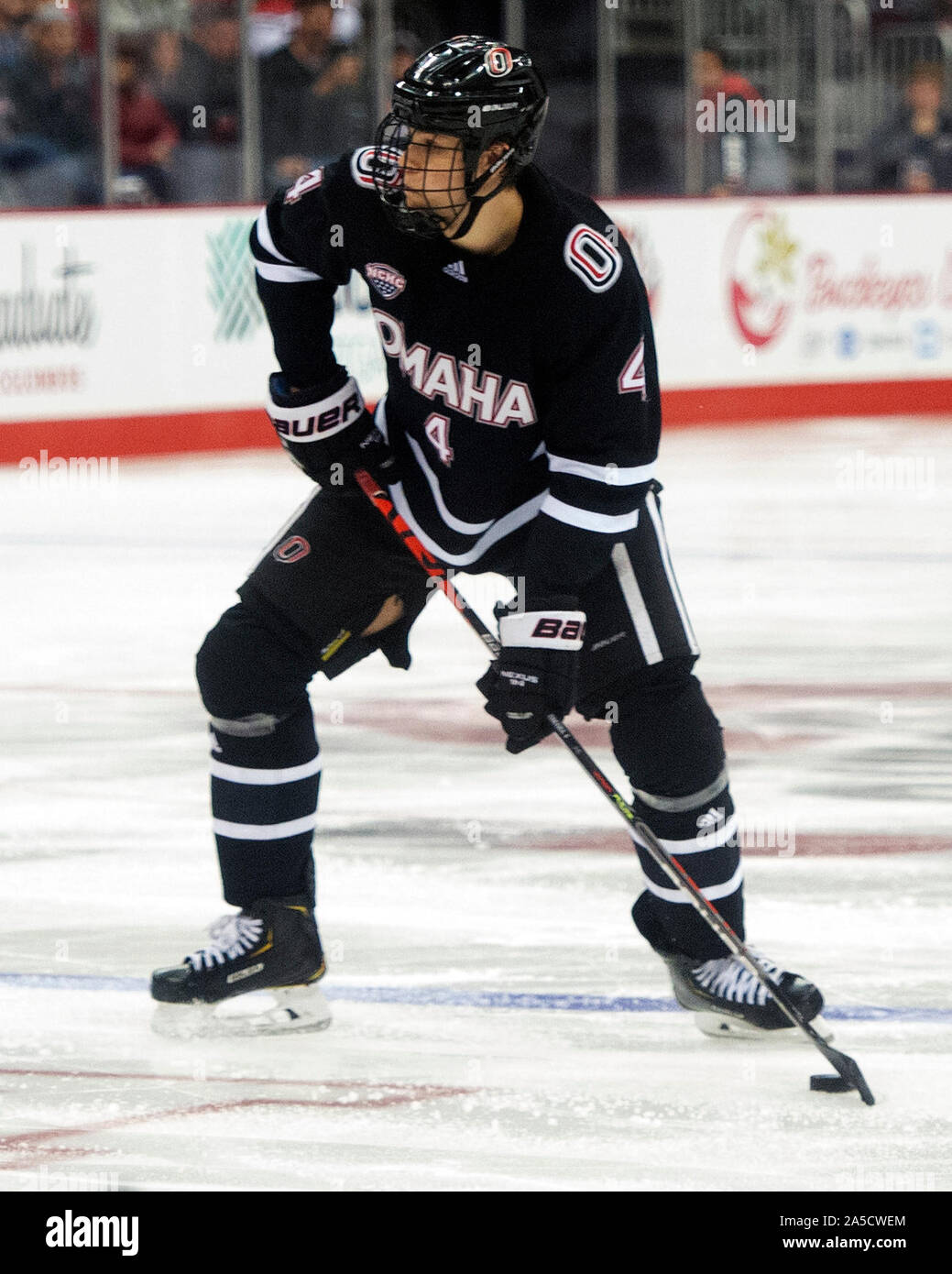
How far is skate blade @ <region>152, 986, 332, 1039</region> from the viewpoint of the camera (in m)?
3.39

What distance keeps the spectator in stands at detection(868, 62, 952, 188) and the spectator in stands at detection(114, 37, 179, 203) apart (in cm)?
435

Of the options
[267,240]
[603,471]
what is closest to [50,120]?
[267,240]

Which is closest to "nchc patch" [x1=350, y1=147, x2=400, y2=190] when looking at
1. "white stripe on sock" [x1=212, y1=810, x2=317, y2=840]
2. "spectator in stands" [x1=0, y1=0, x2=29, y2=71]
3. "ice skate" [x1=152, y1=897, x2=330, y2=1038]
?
"white stripe on sock" [x1=212, y1=810, x2=317, y2=840]

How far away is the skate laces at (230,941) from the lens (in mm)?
3453

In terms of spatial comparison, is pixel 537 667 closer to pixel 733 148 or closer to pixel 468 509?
pixel 468 509

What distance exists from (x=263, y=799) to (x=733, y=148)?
10.2m

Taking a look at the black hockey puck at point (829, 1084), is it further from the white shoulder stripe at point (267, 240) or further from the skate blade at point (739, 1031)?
the white shoulder stripe at point (267, 240)

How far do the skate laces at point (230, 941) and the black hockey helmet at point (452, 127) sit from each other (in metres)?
1.04

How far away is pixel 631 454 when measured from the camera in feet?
10.3

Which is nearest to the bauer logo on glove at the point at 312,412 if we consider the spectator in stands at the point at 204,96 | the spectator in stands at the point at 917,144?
the spectator in stands at the point at 204,96

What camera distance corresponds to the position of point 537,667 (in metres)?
3.13

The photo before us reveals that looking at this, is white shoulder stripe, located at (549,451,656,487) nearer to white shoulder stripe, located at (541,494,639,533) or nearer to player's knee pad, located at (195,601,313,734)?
white shoulder stripe, located at (541,494,639,533)
